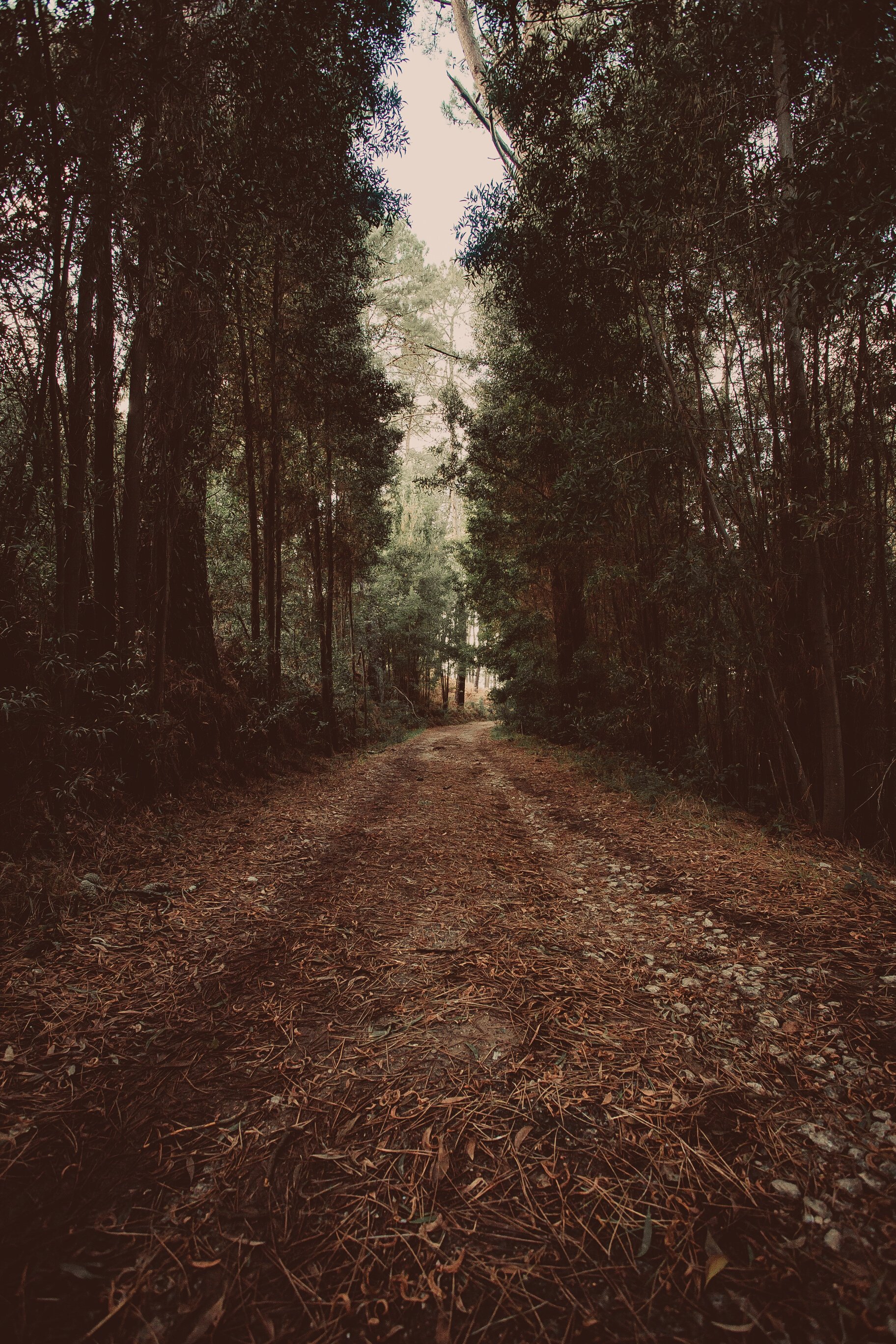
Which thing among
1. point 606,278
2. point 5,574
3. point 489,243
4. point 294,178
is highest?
point 489,243

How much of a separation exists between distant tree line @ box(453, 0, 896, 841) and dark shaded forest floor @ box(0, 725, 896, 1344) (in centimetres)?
210

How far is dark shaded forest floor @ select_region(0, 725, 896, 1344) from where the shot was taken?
1.07 meters

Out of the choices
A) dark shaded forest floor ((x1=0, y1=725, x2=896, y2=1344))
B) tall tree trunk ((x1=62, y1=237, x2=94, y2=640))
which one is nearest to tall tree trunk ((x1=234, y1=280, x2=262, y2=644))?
tall tree trunk ((x1=62, y1=237, x2=94, y2=640))

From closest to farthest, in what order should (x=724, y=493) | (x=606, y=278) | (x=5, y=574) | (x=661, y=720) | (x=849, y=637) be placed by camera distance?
1. (x=5, y=574)
2. (x=849, y=637)
3. (x=724, y=493)
4. (x=606, y=278)
5. (x=661, y=720)

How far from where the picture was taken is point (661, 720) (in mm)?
7098

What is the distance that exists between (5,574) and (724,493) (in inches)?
225

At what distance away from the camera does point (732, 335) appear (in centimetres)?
496

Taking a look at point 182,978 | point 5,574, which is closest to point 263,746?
point 5,574

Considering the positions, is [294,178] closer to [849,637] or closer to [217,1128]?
[849,637]

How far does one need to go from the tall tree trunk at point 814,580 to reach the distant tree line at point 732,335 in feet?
0.06

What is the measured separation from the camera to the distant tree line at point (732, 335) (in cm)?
328

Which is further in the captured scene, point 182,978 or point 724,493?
point 724,493

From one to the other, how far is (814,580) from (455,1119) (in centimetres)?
437

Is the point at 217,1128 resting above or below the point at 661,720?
below
